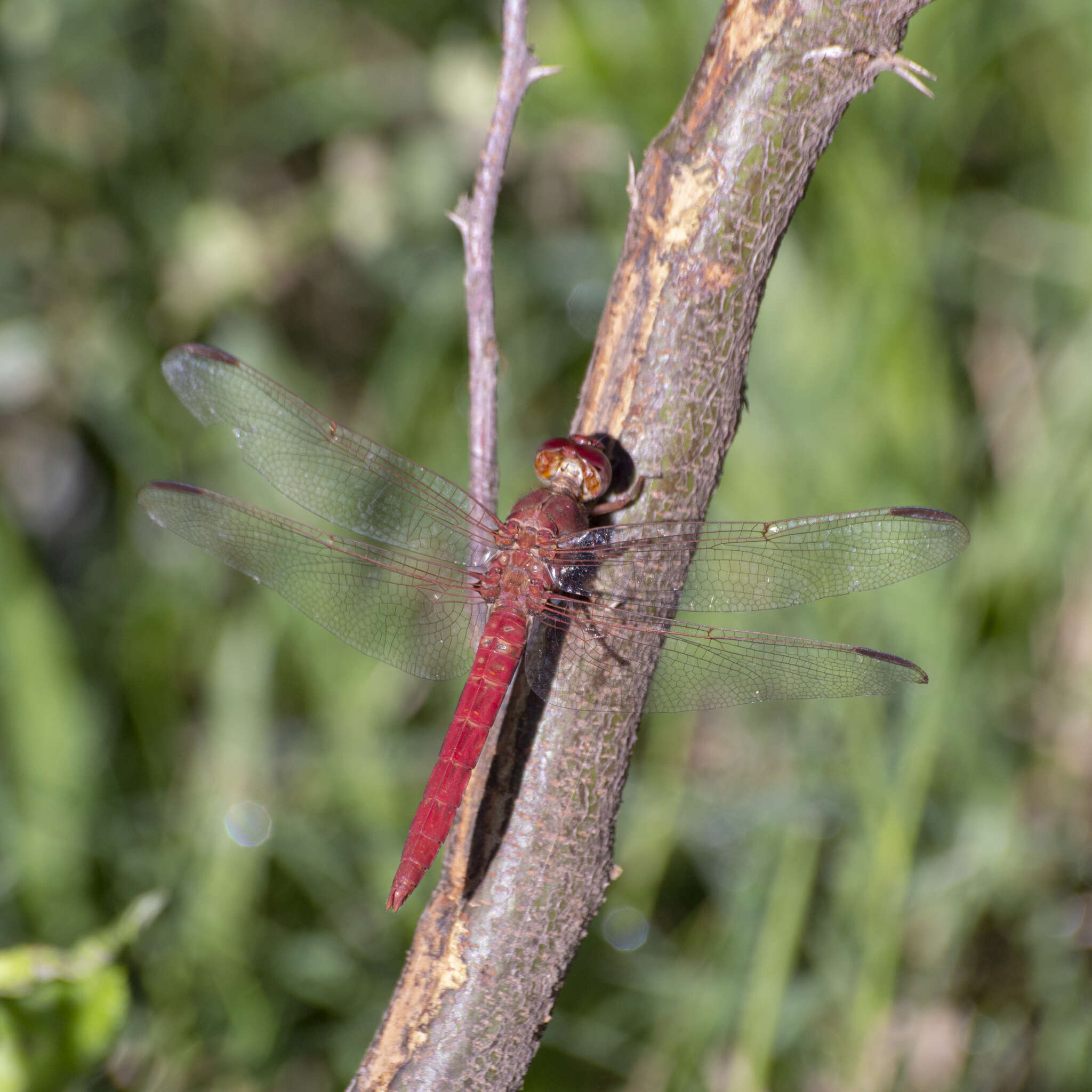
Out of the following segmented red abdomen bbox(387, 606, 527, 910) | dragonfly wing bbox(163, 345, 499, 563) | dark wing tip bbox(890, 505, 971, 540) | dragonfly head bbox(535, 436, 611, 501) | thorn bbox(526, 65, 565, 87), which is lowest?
segmented red abdomen bbox(387, 606, 527, 910)

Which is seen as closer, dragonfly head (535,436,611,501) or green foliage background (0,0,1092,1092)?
dragonfly head (535,436,611,501)

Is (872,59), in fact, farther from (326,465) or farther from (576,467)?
(326,465)

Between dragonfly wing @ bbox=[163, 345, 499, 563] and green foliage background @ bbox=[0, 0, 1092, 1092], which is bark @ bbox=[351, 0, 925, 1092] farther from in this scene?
green foliage background @ bbox=[0, 0, 1092, 1092]

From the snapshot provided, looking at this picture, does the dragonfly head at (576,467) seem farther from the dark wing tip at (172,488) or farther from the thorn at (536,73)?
the dark wing tip at (172,488)

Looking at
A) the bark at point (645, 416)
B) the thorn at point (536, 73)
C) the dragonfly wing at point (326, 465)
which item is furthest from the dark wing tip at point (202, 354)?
the bark at point (645, 416)

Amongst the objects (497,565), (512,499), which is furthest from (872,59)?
(512,499)

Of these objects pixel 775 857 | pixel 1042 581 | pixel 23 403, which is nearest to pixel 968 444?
pixel 1042 581

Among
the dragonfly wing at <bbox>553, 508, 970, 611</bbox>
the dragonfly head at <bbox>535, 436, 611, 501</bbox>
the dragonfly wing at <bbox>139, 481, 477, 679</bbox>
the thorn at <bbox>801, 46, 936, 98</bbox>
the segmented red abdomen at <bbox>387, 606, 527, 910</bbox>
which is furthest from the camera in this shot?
the dragonfly wing at <bbox>139, 481, 477, 679</bbox>

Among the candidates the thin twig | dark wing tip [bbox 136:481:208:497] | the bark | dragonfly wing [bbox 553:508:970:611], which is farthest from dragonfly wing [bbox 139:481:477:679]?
the bark
